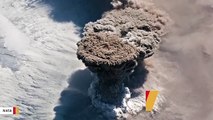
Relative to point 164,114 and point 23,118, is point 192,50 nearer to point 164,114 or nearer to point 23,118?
point 164,114

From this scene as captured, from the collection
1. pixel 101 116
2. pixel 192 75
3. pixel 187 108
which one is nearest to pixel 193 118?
pixel 187 108

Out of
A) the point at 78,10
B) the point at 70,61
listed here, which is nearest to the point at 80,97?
the point at 70,61

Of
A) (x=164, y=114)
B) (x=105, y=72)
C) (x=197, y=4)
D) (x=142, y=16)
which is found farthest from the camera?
(x=197, y=4)

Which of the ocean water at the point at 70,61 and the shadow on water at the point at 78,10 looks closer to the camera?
the ocean water at the point at 70,61

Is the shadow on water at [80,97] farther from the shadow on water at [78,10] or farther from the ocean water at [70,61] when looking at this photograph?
the shadow on water at [78,10]

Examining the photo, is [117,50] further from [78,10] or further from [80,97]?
[78,10]

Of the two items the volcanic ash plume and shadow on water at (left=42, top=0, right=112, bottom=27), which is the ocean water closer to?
shadow on water at (left=42, top=0, right=112, bottom=27)

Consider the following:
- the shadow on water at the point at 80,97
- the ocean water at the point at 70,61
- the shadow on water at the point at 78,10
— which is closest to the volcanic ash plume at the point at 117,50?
the shadow on water at the point at 80,97

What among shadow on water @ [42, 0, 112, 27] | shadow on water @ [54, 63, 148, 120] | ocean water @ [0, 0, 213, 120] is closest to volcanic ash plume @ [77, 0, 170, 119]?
shadow on water @ [54, 63, 148, 120]
